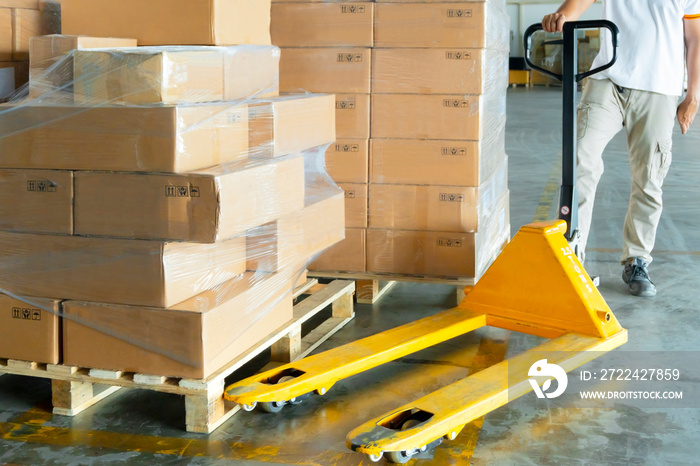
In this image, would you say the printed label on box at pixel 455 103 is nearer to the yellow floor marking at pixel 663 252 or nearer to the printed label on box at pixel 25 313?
the yellow floor marking at pixel 663 252

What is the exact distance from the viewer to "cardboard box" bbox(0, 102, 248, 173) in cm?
247

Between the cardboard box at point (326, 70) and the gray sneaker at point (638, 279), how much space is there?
174cm

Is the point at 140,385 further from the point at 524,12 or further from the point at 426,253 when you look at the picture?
the point at 524,12

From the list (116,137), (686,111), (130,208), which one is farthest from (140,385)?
(686,111)

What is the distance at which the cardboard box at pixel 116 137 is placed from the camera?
8.11 feet

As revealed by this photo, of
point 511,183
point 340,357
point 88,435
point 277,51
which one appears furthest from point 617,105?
point 511,183

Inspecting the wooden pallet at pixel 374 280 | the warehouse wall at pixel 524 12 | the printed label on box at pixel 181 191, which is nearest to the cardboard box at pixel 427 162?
the wooden pallet at pixel 374 280

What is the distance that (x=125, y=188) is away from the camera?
2547 millimetres

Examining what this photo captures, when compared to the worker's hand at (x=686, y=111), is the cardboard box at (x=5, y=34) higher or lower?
higher

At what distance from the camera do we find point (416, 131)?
3.89 meters

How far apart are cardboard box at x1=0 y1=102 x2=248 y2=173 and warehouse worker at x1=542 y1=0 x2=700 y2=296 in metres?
2.09

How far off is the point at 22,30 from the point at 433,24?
6.00 feet

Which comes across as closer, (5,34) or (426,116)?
(5,34)

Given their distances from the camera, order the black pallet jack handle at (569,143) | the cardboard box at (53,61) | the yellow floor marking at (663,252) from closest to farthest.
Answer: the cardboard box at (53,61), the black pallet jack handle at (569,143), the yellow floor marking at (663,252)
